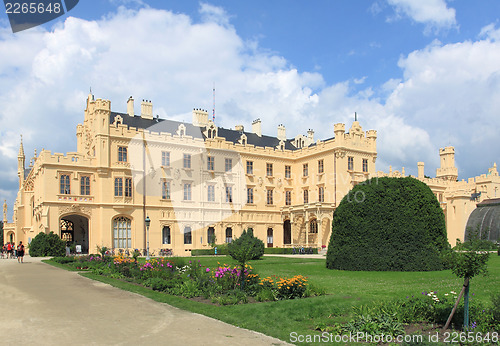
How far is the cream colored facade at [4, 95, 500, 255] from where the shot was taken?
43.6 meters

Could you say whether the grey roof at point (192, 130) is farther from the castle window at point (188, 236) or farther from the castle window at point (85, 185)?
the castle window at point (188, 236)

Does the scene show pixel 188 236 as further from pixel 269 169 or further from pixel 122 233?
pixel 269 169

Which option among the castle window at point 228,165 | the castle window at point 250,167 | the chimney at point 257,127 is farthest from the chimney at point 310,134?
the castle window at point 228,165

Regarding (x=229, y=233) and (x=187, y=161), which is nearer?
(x=187, y=161)

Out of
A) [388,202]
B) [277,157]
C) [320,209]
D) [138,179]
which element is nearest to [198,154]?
[138,179]

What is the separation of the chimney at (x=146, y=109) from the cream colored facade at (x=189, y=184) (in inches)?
4.5

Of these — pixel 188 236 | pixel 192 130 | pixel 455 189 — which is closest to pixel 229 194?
pixel 188 236

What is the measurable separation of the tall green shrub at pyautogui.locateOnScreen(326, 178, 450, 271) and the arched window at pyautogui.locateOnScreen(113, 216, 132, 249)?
2681 cm

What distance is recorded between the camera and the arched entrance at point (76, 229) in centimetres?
4781

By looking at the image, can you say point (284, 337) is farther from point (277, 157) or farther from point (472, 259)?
point (277, 157)

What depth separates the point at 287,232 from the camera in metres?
58.1

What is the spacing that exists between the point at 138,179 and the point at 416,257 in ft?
102

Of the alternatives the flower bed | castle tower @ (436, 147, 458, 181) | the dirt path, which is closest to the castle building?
castle tower @ (436, 147, 458, 181)

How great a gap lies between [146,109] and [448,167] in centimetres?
4606
